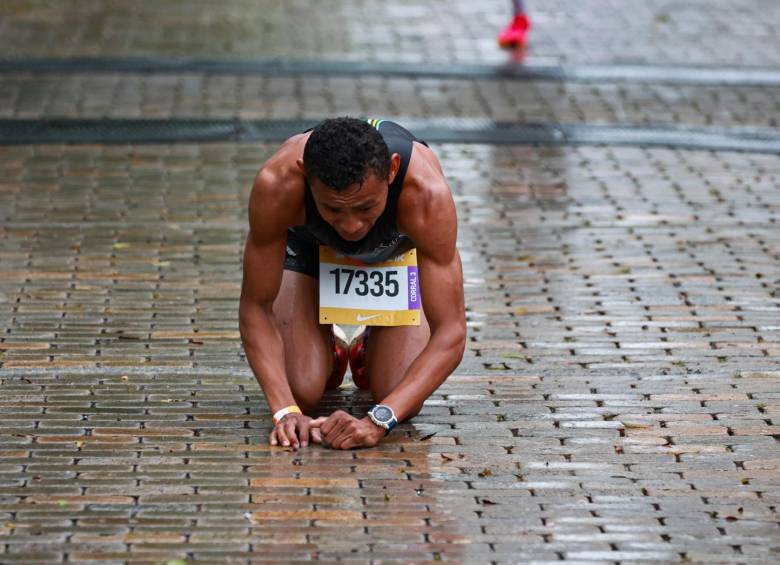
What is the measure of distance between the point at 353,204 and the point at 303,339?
0.96 m

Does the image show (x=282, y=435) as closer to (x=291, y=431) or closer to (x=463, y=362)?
(x=291, y=431)

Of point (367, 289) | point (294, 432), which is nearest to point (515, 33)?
point (367, 289)

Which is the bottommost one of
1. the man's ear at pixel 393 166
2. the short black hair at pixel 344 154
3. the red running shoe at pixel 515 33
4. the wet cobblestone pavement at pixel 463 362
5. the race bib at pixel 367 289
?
the red running shoe at pixel 515 33

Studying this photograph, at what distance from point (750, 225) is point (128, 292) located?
3.53 m

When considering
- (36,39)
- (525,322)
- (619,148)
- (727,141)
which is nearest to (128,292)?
(525,322)

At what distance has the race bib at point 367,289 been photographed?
18.3ft

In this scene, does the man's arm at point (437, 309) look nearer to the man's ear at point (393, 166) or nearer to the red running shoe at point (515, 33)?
the man's ear at point (393, 166)

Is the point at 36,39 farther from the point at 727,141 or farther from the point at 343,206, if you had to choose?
the point at 343,206

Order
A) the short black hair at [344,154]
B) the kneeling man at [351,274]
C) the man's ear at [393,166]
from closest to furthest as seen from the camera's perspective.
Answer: the short black hair at [344,154] < the kneeling man at [351,274] < the man's ear at [393,166]

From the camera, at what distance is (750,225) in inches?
323

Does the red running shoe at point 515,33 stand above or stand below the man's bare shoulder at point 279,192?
below

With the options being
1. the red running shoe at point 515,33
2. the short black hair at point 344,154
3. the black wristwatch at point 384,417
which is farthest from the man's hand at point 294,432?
the red running shoe at point 515,33

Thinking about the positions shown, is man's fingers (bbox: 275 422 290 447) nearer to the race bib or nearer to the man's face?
the race bib

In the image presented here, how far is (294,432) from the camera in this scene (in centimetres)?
523
